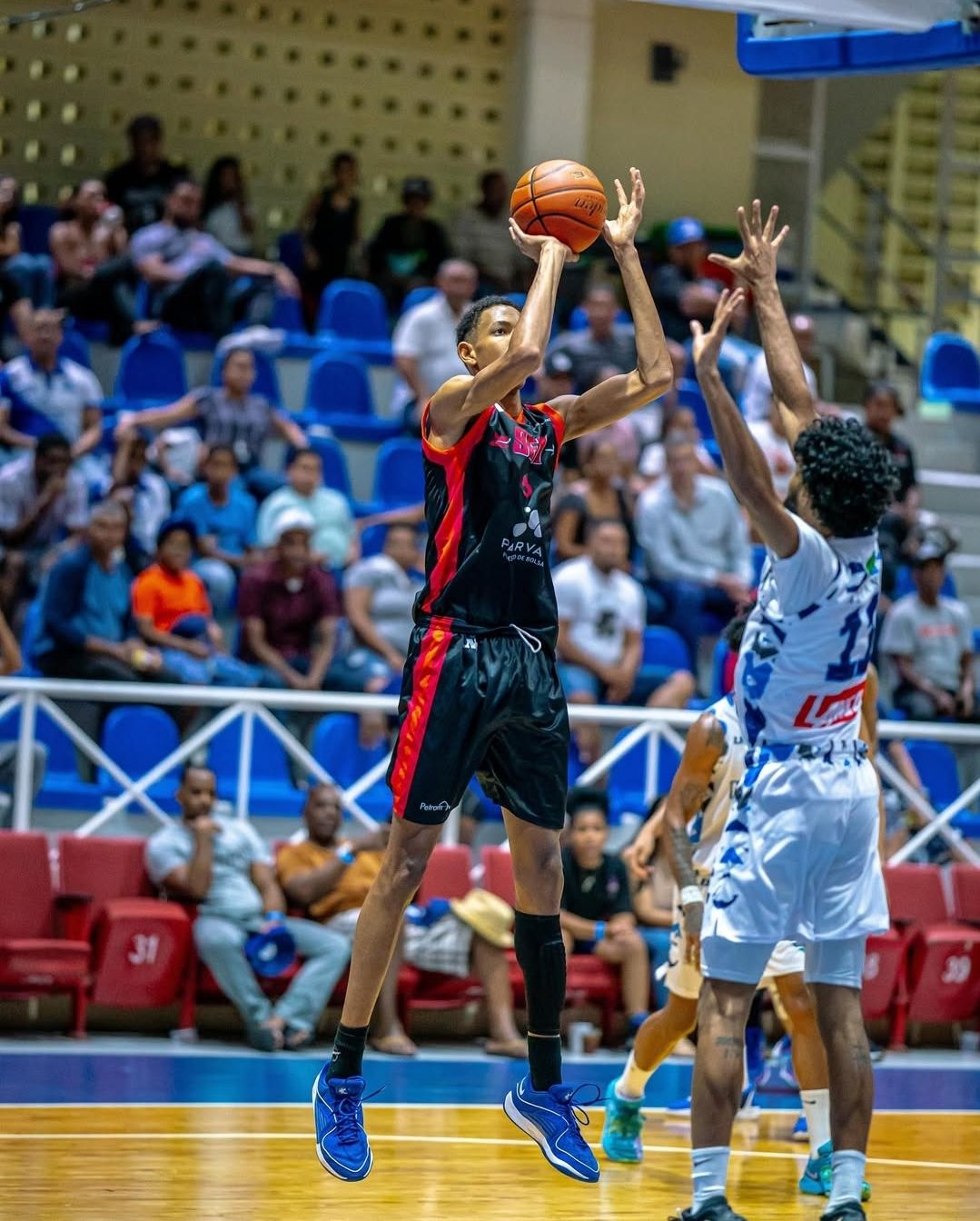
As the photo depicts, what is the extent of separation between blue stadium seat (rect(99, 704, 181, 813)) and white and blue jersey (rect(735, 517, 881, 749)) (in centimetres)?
465

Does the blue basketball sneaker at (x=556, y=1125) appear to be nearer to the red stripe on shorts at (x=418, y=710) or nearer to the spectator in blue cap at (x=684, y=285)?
the red stripe on shorts at (x=418, y=710)

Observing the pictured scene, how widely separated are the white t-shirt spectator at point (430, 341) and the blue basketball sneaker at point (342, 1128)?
686 centimetres

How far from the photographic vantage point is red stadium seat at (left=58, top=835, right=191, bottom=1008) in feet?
27.3

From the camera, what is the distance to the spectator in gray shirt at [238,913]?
328 inches

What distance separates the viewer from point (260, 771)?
31.8ft

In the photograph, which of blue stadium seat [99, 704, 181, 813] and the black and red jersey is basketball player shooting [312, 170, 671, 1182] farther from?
blue stadium seat [99, 704, 181, 813]

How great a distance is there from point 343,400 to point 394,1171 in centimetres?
666

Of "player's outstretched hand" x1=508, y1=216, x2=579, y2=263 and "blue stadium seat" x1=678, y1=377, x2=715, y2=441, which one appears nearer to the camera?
"player's outstretched hand" x1=508, y1=216, x2=579, y2=263

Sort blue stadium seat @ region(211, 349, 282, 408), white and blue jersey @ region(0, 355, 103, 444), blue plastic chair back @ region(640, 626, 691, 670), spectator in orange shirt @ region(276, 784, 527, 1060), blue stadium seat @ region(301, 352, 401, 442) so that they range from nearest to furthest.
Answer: spectator in orange shirt @ region(276, 784, 527, 1060)
blue plastic chair back @ region(640, 626, 691, 670)
white and blue jersey @ region(0, 355, 103, 444)
blue stadium seat @ region(211, 349, 282, 408)
blue stadium seat @ region(301, 352, 401, 442)

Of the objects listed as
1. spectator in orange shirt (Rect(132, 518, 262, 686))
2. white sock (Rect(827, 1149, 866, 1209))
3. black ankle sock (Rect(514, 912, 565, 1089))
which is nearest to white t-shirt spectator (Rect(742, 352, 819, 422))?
spectator in orange shirt (Rect(132, 518, 262, 686))

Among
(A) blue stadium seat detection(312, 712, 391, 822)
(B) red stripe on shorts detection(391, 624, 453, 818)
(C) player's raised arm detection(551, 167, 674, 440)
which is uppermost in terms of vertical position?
(C) player's raised arm detection(551, 167, 674, 440)

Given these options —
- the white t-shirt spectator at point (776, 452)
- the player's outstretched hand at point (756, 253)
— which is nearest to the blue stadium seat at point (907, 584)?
the white t-shirt spectator at point (776, 452)

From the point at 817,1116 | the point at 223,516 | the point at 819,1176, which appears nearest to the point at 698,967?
the point at 817,1116

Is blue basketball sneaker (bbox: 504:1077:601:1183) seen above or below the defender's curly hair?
below
